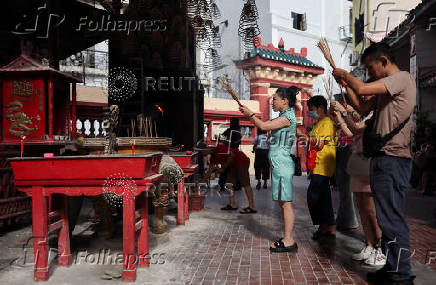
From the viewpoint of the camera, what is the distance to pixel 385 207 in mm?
3193

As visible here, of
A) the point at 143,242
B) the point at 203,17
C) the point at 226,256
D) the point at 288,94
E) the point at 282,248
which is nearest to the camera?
the point at 143,242

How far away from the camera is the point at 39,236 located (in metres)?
3.52

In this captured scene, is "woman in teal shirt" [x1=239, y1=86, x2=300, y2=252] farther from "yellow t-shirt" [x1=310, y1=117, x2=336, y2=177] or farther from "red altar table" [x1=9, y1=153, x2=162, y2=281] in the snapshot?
"red altar table" [x1=9, y1=153, x2=162, y2=281]

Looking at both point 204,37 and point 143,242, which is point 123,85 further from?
point 143,242

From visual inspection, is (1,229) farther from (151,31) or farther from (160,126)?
(151,31)

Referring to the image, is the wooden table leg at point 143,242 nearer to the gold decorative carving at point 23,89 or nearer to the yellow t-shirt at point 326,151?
the yellow t-shirt at point 326,151

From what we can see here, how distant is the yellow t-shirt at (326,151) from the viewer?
4.92 meters

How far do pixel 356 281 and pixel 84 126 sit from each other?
922 cm

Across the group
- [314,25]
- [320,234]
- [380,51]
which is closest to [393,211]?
[380,51]

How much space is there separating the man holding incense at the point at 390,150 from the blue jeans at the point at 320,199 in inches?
65.9

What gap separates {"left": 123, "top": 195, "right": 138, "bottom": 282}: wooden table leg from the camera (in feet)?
11.3

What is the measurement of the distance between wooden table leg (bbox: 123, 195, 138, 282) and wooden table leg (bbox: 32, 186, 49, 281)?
73 centimetres

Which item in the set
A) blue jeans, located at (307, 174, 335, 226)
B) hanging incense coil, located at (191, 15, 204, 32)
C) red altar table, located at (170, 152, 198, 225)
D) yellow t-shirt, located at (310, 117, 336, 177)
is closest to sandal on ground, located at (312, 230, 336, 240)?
blue jeans, located at (307, 174, 335, 226)

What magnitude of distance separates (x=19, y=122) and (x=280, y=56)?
47.4 feet
